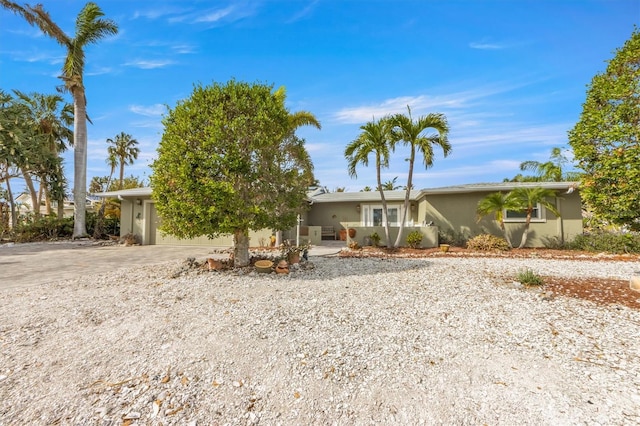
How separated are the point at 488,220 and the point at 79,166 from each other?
2236cm

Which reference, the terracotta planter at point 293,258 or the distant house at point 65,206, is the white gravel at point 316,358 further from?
the distant house at point 65,206

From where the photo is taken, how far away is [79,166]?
16891 millimetres

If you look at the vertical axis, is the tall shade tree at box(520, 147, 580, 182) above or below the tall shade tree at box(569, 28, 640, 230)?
above

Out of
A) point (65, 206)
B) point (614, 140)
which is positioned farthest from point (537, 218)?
point (65, 206)

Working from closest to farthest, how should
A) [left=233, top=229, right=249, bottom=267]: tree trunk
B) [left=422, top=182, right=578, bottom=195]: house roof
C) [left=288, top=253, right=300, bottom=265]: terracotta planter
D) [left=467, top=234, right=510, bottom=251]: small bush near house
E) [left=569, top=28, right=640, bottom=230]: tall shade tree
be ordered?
[left=569, top=28, right=640, bottom=230]: tall shade tree, [left=233, top=229, right=249, bottom=267]: tree trunk, [left=288, top=253, right=300, bottom=265]: terracotta planter, [left=467, top=234, right=510, bottom=251]: small bush near house, [left=422, top=182, right=578, bottom=195]: house roof

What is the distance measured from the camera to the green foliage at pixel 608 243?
1020 centimetres

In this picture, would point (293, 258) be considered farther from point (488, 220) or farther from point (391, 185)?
point (391, 185)

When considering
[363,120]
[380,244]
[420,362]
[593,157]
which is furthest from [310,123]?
[420,362]

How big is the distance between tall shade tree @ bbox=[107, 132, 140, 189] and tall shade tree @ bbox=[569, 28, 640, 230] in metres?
31.2

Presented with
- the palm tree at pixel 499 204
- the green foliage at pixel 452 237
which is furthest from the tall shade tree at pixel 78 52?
the palm tree at pixel 499 204

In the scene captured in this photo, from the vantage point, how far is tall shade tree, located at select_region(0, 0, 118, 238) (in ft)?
52.5

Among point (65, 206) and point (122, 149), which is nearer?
point (122, 149)

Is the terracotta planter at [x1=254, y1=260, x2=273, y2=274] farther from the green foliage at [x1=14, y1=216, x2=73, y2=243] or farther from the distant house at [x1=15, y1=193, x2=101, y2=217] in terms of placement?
the distant house at [x1=15, y1=193, x2=101, y2=217]

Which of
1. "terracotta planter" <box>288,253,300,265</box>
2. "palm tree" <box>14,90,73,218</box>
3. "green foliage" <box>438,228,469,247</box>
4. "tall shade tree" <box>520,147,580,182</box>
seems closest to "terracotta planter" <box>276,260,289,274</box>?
"terracotta planter" <box>288,253,300,265</box>
